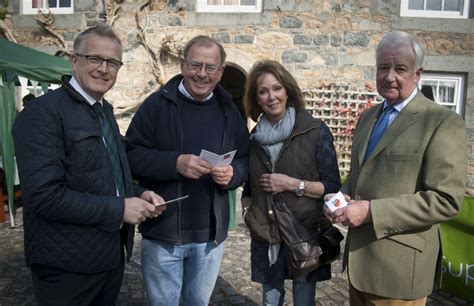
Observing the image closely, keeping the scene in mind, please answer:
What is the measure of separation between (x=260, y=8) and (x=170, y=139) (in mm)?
6386

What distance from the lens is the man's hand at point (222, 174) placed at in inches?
86.1

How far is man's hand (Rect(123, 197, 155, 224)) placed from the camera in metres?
1.83

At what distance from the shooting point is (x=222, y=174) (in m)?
2.21

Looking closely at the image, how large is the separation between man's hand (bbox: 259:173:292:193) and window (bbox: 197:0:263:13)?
6.40 meters

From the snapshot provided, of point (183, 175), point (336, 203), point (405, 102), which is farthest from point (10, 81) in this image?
point (405, 102)

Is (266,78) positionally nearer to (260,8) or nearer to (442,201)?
(442,201)

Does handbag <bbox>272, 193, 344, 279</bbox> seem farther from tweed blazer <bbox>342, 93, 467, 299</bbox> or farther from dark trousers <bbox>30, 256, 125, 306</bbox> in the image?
dark trousers <bbox>30, 256, 125, 306</bbox>

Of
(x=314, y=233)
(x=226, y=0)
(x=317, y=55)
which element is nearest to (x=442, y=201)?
(x=314, y=233)

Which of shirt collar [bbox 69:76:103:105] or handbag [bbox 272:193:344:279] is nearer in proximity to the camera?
shirt collar [bbox 69:76:103:105]

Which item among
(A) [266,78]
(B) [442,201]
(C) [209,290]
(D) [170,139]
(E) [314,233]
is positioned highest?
(A) [266,78]

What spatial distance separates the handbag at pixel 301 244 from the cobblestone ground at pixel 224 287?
1.49 m

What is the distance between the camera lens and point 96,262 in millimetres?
1836

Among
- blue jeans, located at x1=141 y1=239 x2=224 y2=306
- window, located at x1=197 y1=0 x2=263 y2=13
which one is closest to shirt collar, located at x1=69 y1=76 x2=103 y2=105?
blue jeans, located at x1=141 y1=239 x2=224 y2=306

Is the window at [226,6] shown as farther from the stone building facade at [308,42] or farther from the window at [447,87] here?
the window at [447,87]
